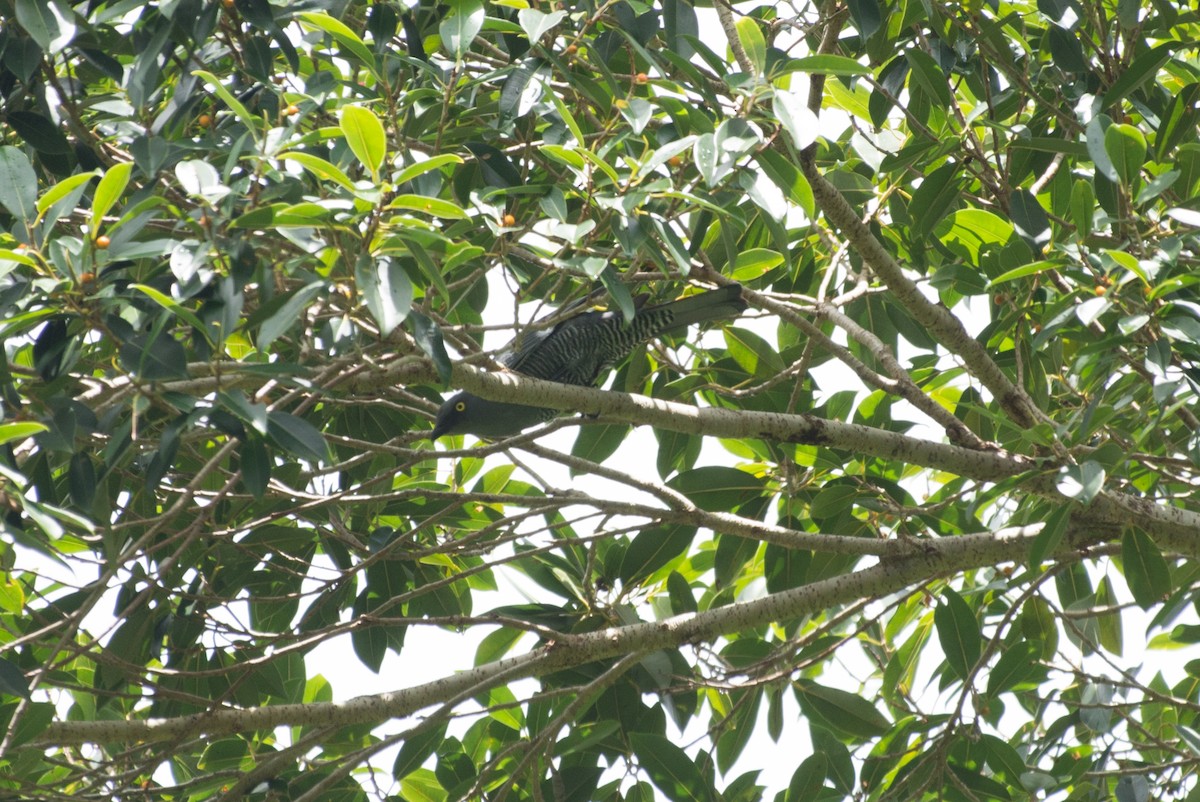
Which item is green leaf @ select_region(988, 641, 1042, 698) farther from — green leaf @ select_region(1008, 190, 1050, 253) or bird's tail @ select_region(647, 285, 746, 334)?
bird's tail @ select_region(647, 285, 746, 334)

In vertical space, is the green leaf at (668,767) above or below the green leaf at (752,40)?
below

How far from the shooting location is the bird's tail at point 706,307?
13.0ft

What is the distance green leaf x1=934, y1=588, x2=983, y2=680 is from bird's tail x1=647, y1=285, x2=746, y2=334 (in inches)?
46.4

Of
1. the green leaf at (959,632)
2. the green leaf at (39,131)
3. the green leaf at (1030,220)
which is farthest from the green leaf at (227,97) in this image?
the green leaf at (959,632)

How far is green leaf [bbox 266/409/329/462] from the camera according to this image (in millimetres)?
2443

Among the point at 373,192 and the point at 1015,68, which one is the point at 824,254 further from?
the point at 373,192

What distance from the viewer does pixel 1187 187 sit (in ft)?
10.8

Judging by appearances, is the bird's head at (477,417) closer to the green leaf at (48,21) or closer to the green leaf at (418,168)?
the green leaf at (418,168)

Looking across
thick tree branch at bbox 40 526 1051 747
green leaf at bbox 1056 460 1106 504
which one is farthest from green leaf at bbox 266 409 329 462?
green leaf at bbox 1056 460 1106 504

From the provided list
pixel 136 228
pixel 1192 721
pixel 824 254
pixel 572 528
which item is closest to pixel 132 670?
pixel 136 228

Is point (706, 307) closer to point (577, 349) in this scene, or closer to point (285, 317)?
point (577, 349)

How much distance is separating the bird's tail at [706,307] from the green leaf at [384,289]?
1.77 meters

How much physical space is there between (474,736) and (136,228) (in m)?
2.78

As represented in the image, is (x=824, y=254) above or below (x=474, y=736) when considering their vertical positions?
above
